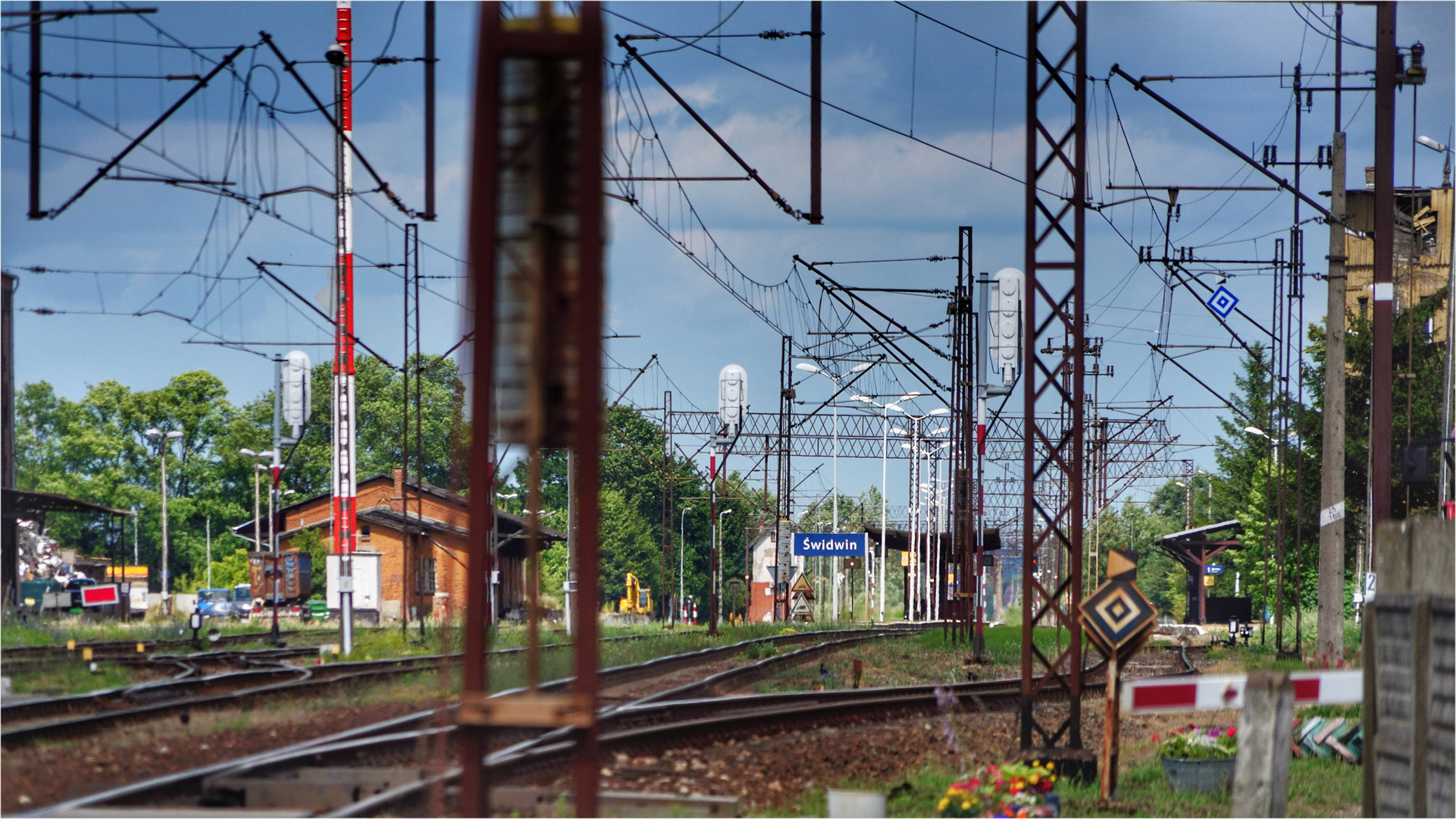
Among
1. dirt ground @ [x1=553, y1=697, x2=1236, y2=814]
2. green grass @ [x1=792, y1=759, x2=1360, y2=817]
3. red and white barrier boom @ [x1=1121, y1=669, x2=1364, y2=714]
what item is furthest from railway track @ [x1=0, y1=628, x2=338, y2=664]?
red and white barrier boom @ [x1=1121, y1=669, x2=1364, y2=714]

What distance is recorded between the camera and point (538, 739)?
35.9 ft

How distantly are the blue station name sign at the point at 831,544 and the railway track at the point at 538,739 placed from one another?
25189mm

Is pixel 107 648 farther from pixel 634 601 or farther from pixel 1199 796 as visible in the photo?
pixel 634 601

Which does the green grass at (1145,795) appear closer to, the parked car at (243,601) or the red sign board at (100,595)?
the red sign board at (100,595)

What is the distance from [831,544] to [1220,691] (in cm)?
3811

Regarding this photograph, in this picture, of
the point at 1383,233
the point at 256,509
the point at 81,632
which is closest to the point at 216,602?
the point at 256,509

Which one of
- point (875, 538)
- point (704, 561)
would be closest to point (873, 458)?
point (875, 538)

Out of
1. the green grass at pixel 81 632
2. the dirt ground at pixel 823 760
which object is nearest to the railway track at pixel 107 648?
→ the green grass at pixel 81 632

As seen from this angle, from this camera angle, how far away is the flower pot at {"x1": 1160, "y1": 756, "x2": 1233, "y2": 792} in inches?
420

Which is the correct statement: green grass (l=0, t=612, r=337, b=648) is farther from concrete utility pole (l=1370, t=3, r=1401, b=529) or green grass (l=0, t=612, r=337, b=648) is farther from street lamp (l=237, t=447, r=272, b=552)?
concrete utility pole (l=1370, t=3, r=1401, b=529)

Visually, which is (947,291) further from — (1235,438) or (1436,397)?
(1235,438)

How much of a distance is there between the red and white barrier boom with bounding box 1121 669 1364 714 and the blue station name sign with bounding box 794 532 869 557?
37.0 metres

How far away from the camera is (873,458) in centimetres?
6047

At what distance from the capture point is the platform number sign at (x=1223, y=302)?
1098 inches
